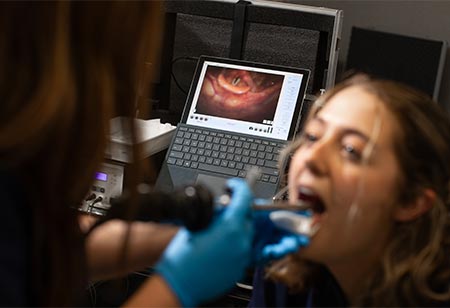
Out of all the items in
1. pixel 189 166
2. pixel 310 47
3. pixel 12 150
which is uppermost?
pixel 310 47

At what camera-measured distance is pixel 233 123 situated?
183cm

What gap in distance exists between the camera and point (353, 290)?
4.00 feet

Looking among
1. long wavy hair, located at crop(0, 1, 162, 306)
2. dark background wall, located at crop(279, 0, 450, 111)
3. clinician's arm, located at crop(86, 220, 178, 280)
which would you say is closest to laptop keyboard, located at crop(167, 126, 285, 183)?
clinician's arm, located at crop(86, 220, 178, 280)

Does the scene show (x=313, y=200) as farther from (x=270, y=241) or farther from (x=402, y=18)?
(x=402, y=18)

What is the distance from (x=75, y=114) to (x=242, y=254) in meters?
0.32

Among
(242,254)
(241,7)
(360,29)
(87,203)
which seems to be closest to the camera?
(242,254)

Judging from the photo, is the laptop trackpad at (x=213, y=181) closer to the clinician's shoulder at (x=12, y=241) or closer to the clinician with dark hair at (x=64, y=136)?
the clinician with dark hair at (x=64, y=136)

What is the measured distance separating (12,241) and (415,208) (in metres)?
0.66

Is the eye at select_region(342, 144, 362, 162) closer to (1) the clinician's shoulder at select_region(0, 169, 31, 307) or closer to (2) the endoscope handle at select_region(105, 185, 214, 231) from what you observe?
(2) the endoscope handle at select_region(105, 185, 214, 231)

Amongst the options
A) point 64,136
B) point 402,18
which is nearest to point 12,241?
point 64,136

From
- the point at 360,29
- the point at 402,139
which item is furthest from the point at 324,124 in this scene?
the point at 360,29

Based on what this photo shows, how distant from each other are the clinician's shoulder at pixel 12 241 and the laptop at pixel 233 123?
0.92 m

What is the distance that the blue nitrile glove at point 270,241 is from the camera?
112 cm

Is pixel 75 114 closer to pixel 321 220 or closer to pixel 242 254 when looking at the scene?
pixel 242 254
